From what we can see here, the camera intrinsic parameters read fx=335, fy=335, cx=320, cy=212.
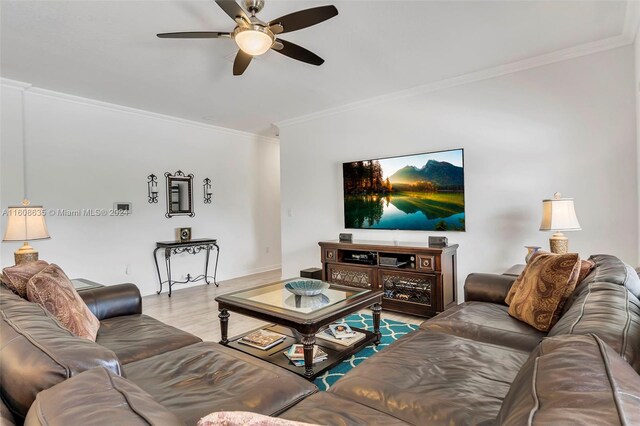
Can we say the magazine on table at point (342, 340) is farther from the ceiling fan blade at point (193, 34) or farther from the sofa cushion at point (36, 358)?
the ceiling fan blade at point (193, 34)

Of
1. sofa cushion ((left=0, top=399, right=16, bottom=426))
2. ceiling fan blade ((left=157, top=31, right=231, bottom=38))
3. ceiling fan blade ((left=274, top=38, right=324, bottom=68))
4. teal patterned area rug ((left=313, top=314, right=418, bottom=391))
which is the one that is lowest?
teal patterned area rug ((left=313, top=314, right=418, bottom=391))

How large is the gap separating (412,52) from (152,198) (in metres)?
4.01

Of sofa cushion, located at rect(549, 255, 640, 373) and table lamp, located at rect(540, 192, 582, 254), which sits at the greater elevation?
table lamp, located at rect(540, 192, 582, 254)

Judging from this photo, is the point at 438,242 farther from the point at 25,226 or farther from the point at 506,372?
the point at 25,226

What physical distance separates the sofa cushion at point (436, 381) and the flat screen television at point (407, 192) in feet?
7.51

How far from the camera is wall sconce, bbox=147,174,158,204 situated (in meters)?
4.90

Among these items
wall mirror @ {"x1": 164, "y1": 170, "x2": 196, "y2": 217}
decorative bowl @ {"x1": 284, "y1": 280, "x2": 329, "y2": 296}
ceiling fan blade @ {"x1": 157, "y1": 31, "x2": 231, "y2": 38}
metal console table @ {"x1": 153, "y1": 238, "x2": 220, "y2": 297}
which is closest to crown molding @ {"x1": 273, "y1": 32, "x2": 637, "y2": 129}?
wall mirror @ {"x1": 164, "y1": 170, "x2": 196, "y2": 217}

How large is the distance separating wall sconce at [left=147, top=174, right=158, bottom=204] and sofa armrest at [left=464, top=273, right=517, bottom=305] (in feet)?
14.3

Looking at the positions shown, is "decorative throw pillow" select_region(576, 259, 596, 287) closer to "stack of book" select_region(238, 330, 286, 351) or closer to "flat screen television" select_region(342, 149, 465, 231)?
"flat screen television" select_region(342, 149, 465, 231)

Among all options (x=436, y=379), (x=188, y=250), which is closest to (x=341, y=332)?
(x=436, y=379)

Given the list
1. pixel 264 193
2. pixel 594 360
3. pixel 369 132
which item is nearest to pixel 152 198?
pixel 264 193

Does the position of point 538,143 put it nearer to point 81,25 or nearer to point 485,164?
point 485,164

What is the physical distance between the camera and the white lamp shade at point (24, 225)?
2758 millimetres

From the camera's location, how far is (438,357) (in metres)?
1.61
